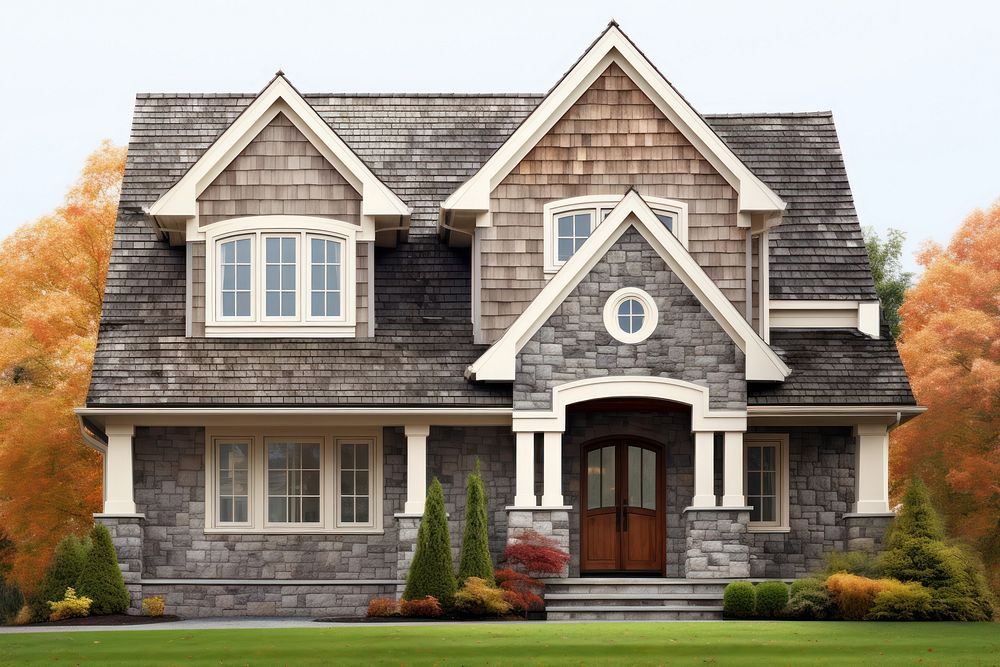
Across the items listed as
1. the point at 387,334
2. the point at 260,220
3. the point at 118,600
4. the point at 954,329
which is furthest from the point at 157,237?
the point at 954,329

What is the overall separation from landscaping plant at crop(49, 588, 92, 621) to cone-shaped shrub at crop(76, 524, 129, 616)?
149 mm

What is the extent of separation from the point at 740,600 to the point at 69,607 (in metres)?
9.33

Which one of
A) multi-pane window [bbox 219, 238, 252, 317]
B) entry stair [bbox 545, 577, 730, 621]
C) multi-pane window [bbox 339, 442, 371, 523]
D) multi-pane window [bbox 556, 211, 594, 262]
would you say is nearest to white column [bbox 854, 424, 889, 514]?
entry stair [bbox 545, 577, 730, 621]

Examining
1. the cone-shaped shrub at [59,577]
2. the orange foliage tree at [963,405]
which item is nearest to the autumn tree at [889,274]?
the orange foliage tree at [963,405]

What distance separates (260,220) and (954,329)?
49.2ft

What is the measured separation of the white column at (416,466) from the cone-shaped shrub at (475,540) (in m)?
1.38

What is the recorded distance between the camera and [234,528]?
23484 mm

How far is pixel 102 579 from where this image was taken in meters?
21.9

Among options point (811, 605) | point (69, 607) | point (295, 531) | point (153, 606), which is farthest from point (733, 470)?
point (69, 607)

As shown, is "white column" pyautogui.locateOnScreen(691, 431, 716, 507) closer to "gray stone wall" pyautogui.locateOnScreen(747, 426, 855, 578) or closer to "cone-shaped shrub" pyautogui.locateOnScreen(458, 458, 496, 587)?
"gray stone wall" pyautogui.locateOnScreen(747, 426, 855, 578)

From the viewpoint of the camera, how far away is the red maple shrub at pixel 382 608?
70.5 ft

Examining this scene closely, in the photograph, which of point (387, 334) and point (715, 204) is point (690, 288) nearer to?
point (715, 204)

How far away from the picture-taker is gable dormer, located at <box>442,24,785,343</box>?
79.2 ft

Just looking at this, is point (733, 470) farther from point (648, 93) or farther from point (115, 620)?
point (115, 620)
